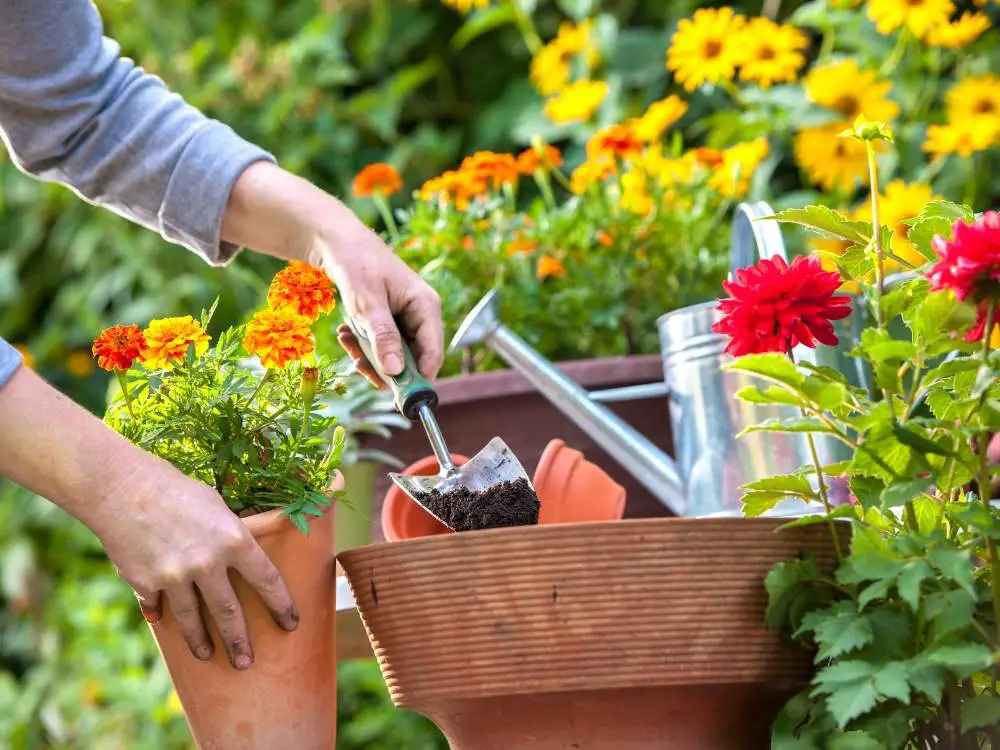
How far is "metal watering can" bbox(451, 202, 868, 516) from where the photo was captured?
1280mm

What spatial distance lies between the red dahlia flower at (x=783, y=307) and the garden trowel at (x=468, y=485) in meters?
0.21

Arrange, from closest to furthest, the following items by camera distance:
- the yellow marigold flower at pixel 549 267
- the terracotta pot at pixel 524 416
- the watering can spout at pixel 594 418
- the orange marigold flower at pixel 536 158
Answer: the watering can spout at pixel 594 418, the terracotta pot at pixel 524 416, the yellow marigold flower at pixel 549 267, the orange marigold flower at pixel 536 158

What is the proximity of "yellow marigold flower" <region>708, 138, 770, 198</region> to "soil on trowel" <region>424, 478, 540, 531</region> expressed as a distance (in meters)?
0.87

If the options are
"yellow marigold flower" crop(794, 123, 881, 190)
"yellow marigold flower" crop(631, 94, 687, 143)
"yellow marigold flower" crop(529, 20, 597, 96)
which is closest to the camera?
"yellow marigold flower" crop(631, 94, 687, 143)

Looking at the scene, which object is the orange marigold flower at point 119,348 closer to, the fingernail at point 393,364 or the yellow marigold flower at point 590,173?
the fingernail at point 393,364

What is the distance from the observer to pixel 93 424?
896 mm

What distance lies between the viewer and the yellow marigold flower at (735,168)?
181cm

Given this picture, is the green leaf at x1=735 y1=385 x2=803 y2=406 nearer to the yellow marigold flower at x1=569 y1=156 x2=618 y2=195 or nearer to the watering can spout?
the watering can spout

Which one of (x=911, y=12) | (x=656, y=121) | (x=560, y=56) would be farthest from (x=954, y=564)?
(x=560, y=56)

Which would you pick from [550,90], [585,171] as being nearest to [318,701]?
[585,171]

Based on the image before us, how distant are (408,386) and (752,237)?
447 millimetres

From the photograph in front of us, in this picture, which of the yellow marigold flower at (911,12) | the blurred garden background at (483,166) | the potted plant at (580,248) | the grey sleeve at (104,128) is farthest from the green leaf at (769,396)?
the yellow marigold flower at (911,12)

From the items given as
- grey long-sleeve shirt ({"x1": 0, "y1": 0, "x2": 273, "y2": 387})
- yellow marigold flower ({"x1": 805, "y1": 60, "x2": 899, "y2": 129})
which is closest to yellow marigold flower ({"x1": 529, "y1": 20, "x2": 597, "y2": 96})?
yellow marigold flower ({"x1": 805, "y1": 60, "x2": 899, "y2": 129})

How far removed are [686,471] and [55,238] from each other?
7.42 ft
